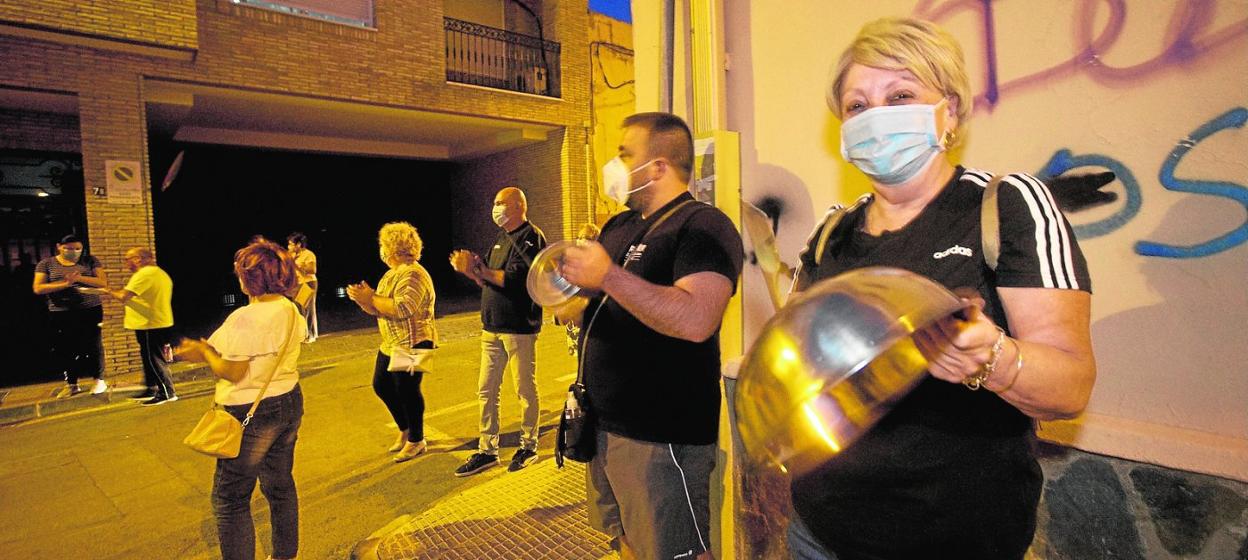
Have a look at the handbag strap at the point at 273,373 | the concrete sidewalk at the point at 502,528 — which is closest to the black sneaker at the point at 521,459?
the concrete sidewalk at the point at 502,528

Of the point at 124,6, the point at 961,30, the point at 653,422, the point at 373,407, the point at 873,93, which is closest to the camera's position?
the point at 873,93

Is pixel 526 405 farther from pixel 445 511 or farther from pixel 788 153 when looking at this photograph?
pixel 788 153

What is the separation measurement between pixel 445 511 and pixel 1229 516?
3905 mm

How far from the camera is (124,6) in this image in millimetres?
8906

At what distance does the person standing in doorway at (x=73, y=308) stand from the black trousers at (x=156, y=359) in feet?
3.54

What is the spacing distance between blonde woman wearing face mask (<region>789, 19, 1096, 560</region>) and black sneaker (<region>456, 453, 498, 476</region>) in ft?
12.4

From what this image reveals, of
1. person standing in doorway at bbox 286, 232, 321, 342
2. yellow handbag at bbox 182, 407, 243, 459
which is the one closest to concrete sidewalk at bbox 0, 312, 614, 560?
yellow handbag at bbox 182, 407, 243, 459

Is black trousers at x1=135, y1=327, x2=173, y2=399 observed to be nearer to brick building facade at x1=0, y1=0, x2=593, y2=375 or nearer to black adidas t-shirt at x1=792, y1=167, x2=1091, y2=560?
brick building facade at x1=0, y1=0, x2=593, y2=375

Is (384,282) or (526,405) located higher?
(384,282)

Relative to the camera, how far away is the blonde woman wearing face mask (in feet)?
3.59

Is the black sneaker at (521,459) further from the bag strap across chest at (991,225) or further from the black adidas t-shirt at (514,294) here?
the bag strap across chest at (991,225)

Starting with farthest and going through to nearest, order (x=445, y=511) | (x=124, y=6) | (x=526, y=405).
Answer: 1. (x=124, y=6)
2. (x=526, y=405)
3. (x=445, y=511)

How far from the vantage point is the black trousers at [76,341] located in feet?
25.8

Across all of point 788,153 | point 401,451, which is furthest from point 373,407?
point 788,153
